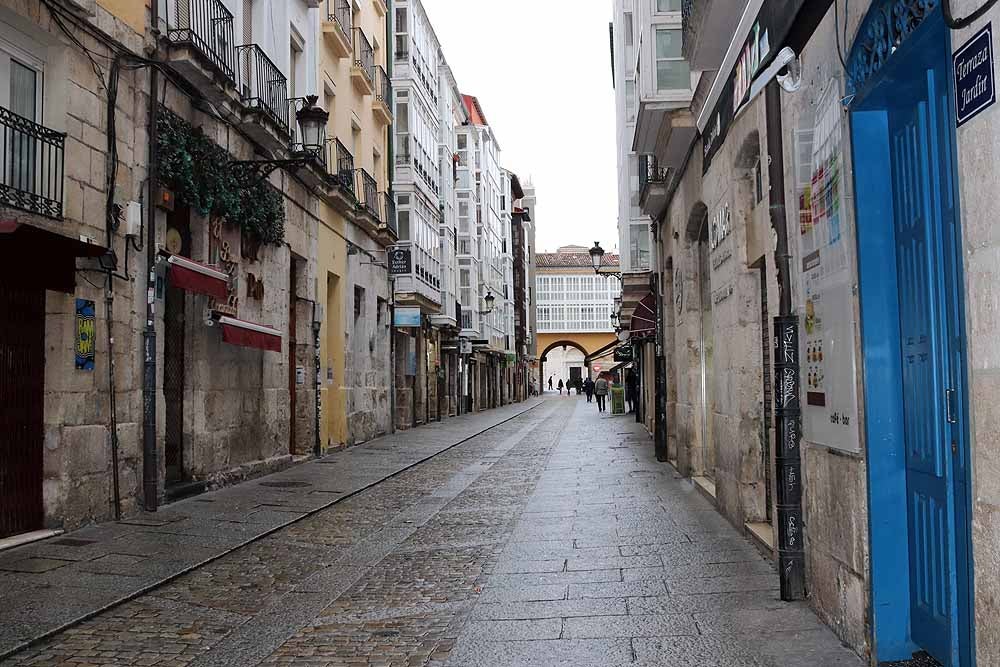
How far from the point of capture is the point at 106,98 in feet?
34.0

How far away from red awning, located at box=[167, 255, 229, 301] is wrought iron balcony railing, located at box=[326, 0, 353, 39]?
9838 mm

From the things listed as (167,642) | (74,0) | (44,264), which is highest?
(74,0)

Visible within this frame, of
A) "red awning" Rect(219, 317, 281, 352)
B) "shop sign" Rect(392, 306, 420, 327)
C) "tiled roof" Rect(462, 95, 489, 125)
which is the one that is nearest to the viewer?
"red awning" Rect(219, 317, 281, 352)

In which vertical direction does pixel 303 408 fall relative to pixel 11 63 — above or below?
below

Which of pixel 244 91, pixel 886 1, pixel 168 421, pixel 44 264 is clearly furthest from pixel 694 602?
pixel 244 91

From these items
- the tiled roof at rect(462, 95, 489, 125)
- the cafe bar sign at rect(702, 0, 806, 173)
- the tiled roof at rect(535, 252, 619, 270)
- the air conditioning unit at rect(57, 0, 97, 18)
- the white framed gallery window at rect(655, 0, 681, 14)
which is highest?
the tiled roof at rect(462, 95, 489, 125)

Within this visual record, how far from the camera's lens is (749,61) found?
7258 millimetres

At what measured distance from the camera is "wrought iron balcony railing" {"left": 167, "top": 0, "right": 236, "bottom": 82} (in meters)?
12.2

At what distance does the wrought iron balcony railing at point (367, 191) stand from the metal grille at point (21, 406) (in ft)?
44.1

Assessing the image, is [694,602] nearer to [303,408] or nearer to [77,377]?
[77,377]

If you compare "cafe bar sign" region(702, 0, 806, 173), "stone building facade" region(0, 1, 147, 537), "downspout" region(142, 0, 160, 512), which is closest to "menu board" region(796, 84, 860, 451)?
"cafe bar sign" region(702, 0, 806, 173)

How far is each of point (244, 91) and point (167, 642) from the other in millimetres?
10647

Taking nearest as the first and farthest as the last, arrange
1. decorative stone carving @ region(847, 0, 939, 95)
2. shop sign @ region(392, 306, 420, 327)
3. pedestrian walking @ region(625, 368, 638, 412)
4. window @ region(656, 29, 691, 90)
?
decorative stone carving @ region(847, 0, 939, 95)
window @ region(656, 29, 691, 90)
shop sign @ region(392, 306, 420, 327)
pedestrian walking @ region(625, 368, 638, 412)

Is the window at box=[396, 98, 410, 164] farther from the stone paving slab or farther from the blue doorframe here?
the blue doorframe
